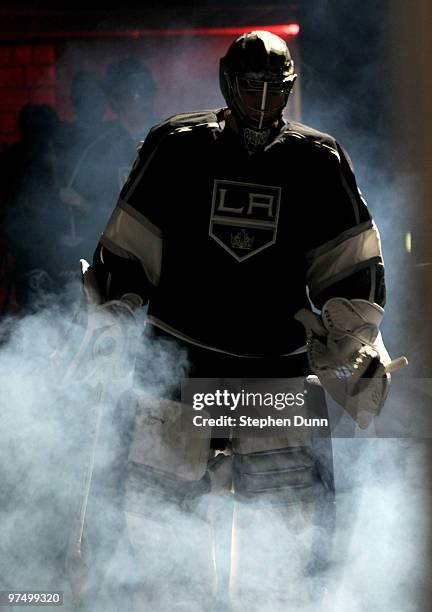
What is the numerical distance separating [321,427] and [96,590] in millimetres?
A: 823

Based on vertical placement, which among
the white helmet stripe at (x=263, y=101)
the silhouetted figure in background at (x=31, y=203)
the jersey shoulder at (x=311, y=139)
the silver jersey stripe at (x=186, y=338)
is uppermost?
the white helmet stripe at (x=263, y=101)

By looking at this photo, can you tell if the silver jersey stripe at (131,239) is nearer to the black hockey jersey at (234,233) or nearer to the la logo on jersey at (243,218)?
the black hockey jersey at (234,233)

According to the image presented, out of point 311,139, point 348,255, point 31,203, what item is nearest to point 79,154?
point 31,203

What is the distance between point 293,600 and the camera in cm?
278

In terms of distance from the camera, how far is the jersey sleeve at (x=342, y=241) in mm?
2859

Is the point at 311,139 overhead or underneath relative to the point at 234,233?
overhead

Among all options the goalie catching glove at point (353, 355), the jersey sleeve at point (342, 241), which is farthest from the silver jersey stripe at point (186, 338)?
the jersey sleeve at point (342, 241)

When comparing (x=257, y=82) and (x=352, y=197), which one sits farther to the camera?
(x=352, y=197)

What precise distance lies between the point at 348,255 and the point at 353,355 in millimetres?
293

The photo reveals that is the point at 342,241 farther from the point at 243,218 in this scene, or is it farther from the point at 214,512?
the point at 214,512

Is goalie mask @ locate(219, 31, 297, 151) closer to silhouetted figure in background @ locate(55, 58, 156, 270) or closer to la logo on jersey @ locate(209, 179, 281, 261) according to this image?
la logo on jersey @ locate(209, 179, 281, 261)

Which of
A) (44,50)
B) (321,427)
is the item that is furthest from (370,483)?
(44,50)

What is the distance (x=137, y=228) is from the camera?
9.39 ft

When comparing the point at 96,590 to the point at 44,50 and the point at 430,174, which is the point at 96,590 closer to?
the point at 430,174
